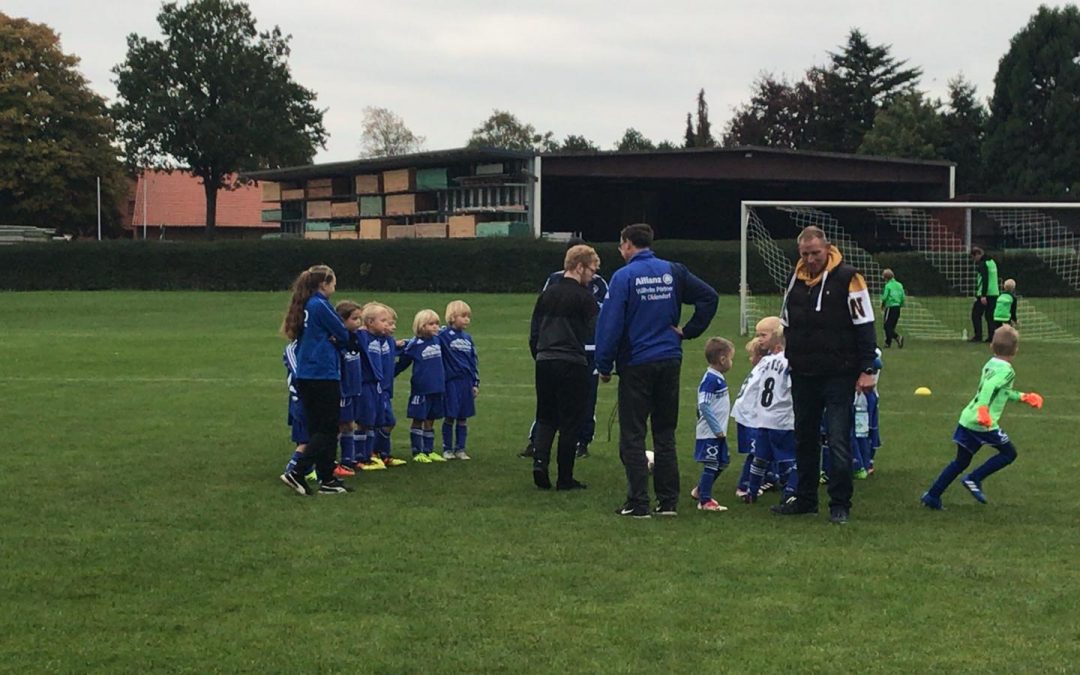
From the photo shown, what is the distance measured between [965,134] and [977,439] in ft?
220

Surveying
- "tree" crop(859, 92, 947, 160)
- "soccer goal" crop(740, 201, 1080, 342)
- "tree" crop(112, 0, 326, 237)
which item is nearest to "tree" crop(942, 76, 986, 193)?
"tree" crop(859, 92, 947, 160)


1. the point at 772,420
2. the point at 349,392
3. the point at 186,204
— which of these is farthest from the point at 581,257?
the point at 186,204

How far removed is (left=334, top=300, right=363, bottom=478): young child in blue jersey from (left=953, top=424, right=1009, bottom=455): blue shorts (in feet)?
15.0

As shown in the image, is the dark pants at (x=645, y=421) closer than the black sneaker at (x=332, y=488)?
Yes

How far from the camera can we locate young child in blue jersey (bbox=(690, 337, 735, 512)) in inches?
365

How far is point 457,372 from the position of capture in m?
11.6

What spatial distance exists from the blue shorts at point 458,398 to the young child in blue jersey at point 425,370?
0.08 metres

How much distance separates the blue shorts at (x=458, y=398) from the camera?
456 inches

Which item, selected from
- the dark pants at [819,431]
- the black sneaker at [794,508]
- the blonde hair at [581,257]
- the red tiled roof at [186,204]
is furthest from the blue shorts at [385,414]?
the red tiled roof at [186,204]

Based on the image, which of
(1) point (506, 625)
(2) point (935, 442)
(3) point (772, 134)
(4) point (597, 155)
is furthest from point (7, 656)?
(3) point (772, 134)

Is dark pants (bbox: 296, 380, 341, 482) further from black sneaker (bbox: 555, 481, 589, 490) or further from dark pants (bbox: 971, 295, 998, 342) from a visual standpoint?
dark pants (bbox: 971, 295, 998, 342)

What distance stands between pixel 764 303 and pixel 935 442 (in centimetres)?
2401

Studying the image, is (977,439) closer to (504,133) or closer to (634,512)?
(634,512)

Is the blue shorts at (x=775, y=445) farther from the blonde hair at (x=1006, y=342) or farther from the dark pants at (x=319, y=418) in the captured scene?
the dark pants at (x=319, y=418)
